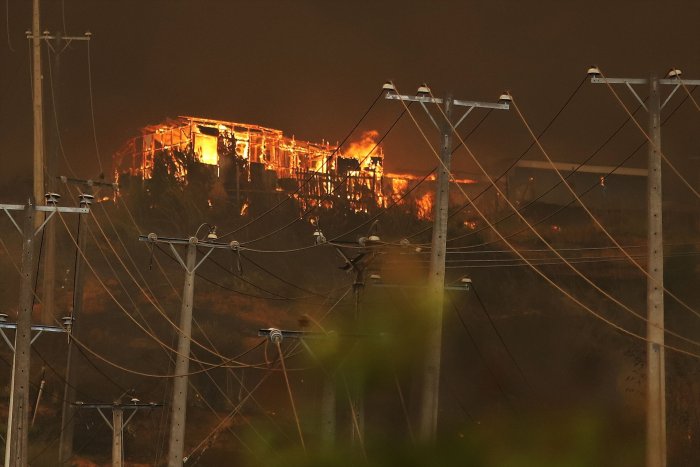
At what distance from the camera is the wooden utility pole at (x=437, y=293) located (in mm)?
21531

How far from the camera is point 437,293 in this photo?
76.7 feet

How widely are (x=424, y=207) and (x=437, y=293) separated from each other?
2402 inches

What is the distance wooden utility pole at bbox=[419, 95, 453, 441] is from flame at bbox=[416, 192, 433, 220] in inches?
2229

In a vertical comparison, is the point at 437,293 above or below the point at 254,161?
below

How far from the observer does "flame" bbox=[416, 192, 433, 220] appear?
82.6 meters

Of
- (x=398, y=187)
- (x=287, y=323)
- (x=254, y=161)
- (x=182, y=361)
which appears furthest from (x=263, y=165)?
(x=182, y=361)

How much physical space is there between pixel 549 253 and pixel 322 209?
53.0 ft

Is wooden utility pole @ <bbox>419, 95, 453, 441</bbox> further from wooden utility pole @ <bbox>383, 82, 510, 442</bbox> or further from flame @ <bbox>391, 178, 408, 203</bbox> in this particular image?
flame @ <bbox>391, 178, 408, 203</bbox>

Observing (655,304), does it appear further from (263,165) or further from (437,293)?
(263,165)

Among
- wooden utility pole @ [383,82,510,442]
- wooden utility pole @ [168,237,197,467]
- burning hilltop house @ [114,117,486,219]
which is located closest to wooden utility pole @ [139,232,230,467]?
wooden utility pole @ [168,237,197,467]

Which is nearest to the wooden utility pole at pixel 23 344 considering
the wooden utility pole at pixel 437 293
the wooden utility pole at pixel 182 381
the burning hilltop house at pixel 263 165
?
the wooden utility pole at pixel 182 381

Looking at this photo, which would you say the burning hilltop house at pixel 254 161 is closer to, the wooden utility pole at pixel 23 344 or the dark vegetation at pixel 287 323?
the dark vegetation at pixel 287 323

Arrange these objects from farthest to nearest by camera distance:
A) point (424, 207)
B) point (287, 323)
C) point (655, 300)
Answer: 1. point (424, 207)
2. point (287, 323)
3. point (655, 300)

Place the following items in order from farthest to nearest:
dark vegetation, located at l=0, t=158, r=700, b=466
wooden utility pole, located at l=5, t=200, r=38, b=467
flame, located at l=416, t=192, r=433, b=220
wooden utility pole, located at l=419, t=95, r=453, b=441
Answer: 1. flame, located at l=416, t=192, r=433, b=220
2. dark vegetation, located at l=0, t=158, r=700, b=466
3. wooden utility pole, located at l=5, t=200, r=38, b=467
4. wooden utility pole, located at l=419, t=95, r=453, b=441
